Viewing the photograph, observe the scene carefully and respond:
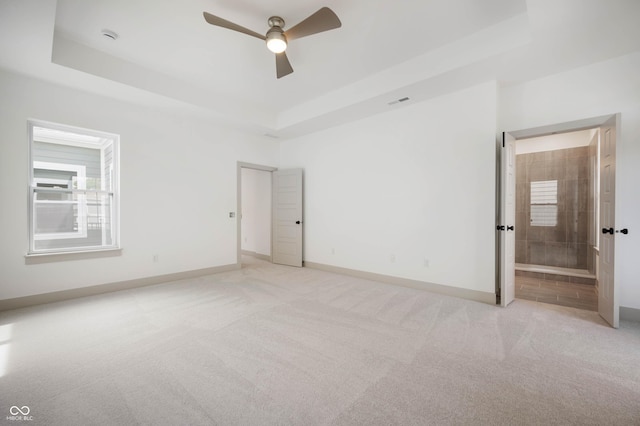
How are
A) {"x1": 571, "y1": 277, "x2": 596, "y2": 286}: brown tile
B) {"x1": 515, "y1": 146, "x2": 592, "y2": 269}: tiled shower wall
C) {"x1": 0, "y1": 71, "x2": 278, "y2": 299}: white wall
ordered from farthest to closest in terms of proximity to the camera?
{"x1": 515, "y1": 146, "x2": 592, "y2": 269}: tiled shower wall < {"x1": 571, "y1": 277, "x2": 596, "y2": 286}: brown tile < {"x1": 0, "y1": 71, "x2": 278, "y2": 299}: white wall

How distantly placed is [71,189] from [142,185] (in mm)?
858

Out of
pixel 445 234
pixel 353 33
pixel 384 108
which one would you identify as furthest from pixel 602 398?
pixel 384 108

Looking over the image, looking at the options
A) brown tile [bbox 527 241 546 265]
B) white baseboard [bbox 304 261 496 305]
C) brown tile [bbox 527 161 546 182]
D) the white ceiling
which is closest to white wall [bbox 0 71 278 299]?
the white ceiling

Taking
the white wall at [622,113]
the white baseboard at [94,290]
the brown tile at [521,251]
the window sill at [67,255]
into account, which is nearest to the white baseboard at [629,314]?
the white wall at [622,113]

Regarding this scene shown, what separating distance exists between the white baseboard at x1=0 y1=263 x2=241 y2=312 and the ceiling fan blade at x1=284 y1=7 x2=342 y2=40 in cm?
419

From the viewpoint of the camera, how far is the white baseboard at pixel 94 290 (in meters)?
3.23

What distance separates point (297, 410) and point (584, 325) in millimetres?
3233

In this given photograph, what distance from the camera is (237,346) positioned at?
2.34 metres

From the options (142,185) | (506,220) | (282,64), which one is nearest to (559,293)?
(506,220)

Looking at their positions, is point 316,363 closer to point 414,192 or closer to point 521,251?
point 414,192

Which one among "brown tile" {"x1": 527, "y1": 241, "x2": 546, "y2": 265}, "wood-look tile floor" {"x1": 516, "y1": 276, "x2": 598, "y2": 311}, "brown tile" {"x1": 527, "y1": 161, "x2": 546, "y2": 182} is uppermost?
"brown tile" {"x1": 527, "y1": 161, "x2": 546, "y2": 182}

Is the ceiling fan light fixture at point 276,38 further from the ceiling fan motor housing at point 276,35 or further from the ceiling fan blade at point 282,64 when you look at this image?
the ceiling fan blade at point 282,64

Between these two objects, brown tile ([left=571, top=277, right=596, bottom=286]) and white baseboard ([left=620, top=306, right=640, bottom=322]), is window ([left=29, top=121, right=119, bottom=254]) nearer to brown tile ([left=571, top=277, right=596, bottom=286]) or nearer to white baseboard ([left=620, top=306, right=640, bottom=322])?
white baseboard ([left=620, top=306, right=640, bottom=322])

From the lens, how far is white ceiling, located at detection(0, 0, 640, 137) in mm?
2480
